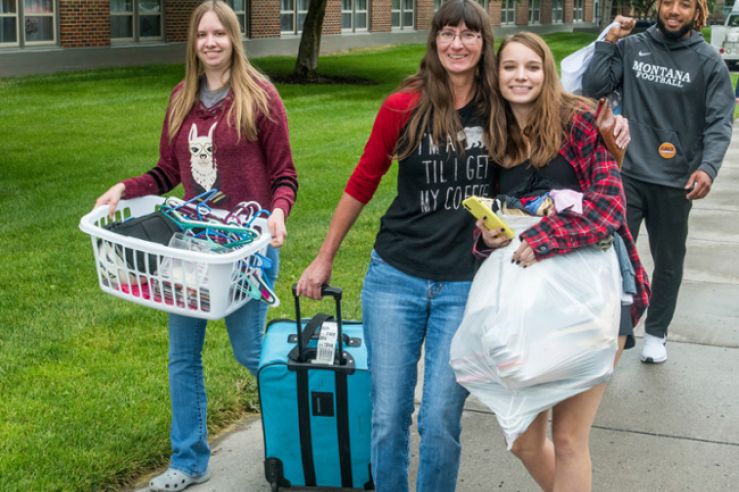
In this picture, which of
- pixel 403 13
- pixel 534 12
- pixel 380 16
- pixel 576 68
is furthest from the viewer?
pixel 534 12

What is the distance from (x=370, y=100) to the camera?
1944cm

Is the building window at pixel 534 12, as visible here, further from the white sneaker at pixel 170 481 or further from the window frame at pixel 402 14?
the white sneaker at pixel 170 481

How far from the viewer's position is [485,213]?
3193 mm

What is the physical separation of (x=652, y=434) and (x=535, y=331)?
6.78 ft

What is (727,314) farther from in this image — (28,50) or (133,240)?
(28,50)

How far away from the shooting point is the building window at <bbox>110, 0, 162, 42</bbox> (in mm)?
23375

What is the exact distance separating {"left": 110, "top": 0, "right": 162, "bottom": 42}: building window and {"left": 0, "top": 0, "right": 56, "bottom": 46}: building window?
1.77 meters

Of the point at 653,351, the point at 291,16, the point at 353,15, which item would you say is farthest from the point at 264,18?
the point at 653,351

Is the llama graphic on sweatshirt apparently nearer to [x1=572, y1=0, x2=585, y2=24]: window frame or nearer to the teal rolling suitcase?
the teal rolling suitcase

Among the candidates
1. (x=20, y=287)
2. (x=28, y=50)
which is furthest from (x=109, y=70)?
(x=20, y=287)

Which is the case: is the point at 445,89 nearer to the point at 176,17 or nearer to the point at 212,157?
the point at 212,157

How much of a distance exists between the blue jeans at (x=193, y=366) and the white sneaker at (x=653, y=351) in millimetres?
2556

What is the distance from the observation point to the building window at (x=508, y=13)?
4366 cm

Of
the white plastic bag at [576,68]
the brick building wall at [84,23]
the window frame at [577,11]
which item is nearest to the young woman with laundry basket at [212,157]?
the white plastic bag at [576,68]
